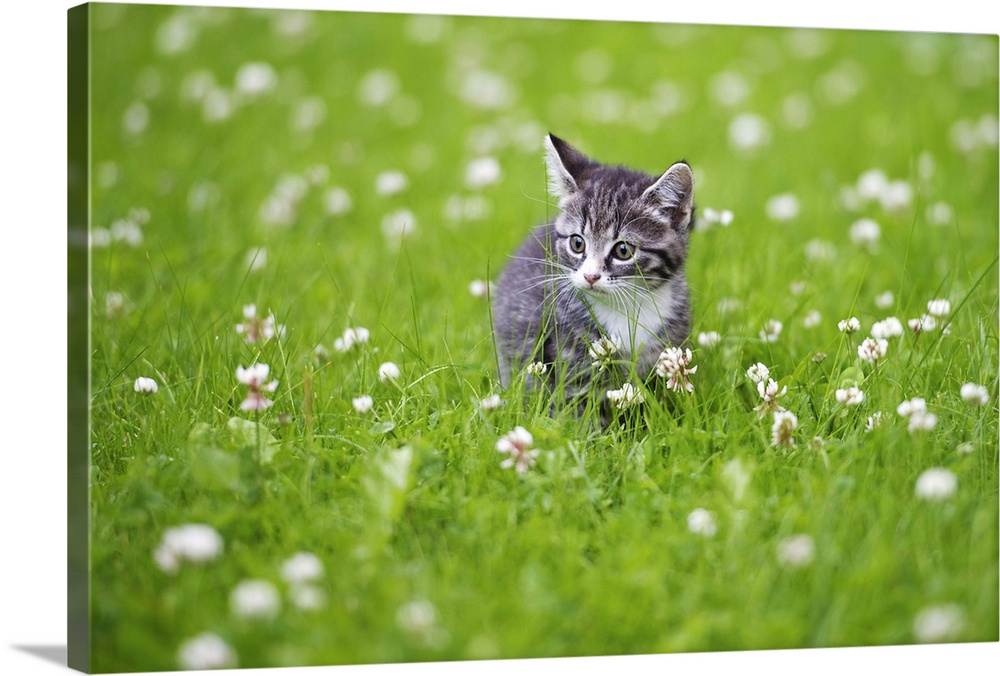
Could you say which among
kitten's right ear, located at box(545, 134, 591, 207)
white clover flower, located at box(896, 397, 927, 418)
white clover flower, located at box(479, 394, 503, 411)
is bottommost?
white clover flower, located at box(479, 394, 503, 411)

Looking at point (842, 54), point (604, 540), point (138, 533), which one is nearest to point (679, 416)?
point (604, 540)

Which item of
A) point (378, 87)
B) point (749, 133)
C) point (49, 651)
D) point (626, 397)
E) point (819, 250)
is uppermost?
point (378, 87)

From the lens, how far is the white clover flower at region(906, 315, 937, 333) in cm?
435

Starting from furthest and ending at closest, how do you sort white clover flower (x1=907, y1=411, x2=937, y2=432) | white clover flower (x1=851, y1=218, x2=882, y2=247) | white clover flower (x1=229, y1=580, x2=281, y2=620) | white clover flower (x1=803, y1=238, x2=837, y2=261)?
white clover flower (x1=803, y1=238, x2=837, y2=261) → white clover flower (x1=851, y1=218, x2=882, y2=247) → white clover flower (x1=907, y1=411, x2=937, y2=432) → white clover flower (x1=229, y1=580, x2=281, y2=620)

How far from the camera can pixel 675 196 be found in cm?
422

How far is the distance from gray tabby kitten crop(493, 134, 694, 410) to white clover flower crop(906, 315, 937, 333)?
0.86 metres

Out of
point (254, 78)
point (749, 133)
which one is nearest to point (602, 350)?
point (254, 78)

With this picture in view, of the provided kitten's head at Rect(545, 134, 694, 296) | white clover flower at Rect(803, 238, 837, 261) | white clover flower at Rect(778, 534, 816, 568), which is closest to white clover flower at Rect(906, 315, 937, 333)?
kitten's head at Rect(545, 134, 694, 296)

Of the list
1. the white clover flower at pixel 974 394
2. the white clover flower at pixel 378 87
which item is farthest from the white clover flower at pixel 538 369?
the white clover flower at pixel 378 87

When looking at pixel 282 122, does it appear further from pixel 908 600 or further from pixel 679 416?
pixel 908 600

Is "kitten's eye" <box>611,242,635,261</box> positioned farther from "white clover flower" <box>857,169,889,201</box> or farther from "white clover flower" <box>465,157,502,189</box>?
"white clover flower" <box>857,169,889,201</box>

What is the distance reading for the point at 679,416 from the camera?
13.5 ft

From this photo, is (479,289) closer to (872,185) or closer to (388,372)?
(388,372)

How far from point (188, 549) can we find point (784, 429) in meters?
1.97
